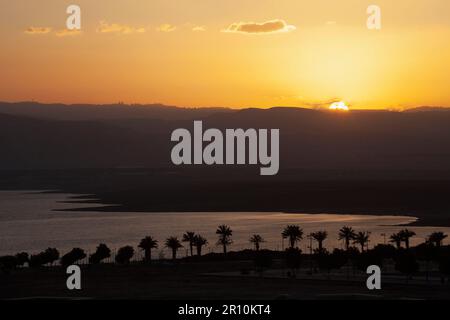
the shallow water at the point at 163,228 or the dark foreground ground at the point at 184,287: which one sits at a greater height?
the shallow water at the point at 163,228

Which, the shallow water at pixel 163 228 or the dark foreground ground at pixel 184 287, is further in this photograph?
the shallow water at pixel 163 228

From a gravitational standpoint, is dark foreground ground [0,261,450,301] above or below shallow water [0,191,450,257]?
below

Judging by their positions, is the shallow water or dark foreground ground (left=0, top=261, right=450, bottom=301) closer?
dark foreground ground (left=0, top=261, right=450, bottom=301)

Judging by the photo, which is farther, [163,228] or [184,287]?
[163,228]
